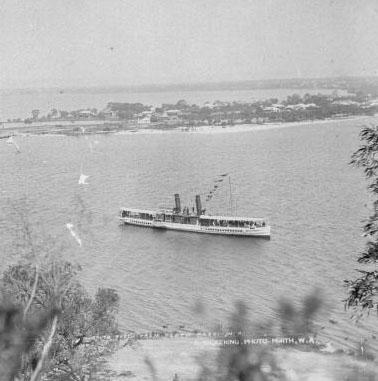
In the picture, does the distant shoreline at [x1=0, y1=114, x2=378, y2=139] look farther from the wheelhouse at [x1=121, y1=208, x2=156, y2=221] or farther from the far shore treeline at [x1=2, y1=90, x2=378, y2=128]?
the wheelhouse at [x1=121, y1=208, x2=156, y2=221]

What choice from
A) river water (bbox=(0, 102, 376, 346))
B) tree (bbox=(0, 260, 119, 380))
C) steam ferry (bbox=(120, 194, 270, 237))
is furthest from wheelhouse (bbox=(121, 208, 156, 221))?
tree (bbox=(0, 260, 119, 380))

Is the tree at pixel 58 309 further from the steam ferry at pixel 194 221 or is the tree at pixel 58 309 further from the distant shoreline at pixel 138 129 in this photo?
the distant shoreline at pixel 138 129

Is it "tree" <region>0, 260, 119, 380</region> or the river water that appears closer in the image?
"tree" <region>0, 260, 119, 380</region>

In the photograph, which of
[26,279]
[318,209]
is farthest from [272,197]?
[26,279]

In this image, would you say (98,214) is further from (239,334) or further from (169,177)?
(239,334)

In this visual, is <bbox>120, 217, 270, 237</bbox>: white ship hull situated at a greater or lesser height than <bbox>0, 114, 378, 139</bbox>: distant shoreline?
greater

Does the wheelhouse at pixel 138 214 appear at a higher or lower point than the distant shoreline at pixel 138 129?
higher

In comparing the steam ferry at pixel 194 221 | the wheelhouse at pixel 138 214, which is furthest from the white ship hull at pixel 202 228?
the wheelhouse at pixel 138 214
